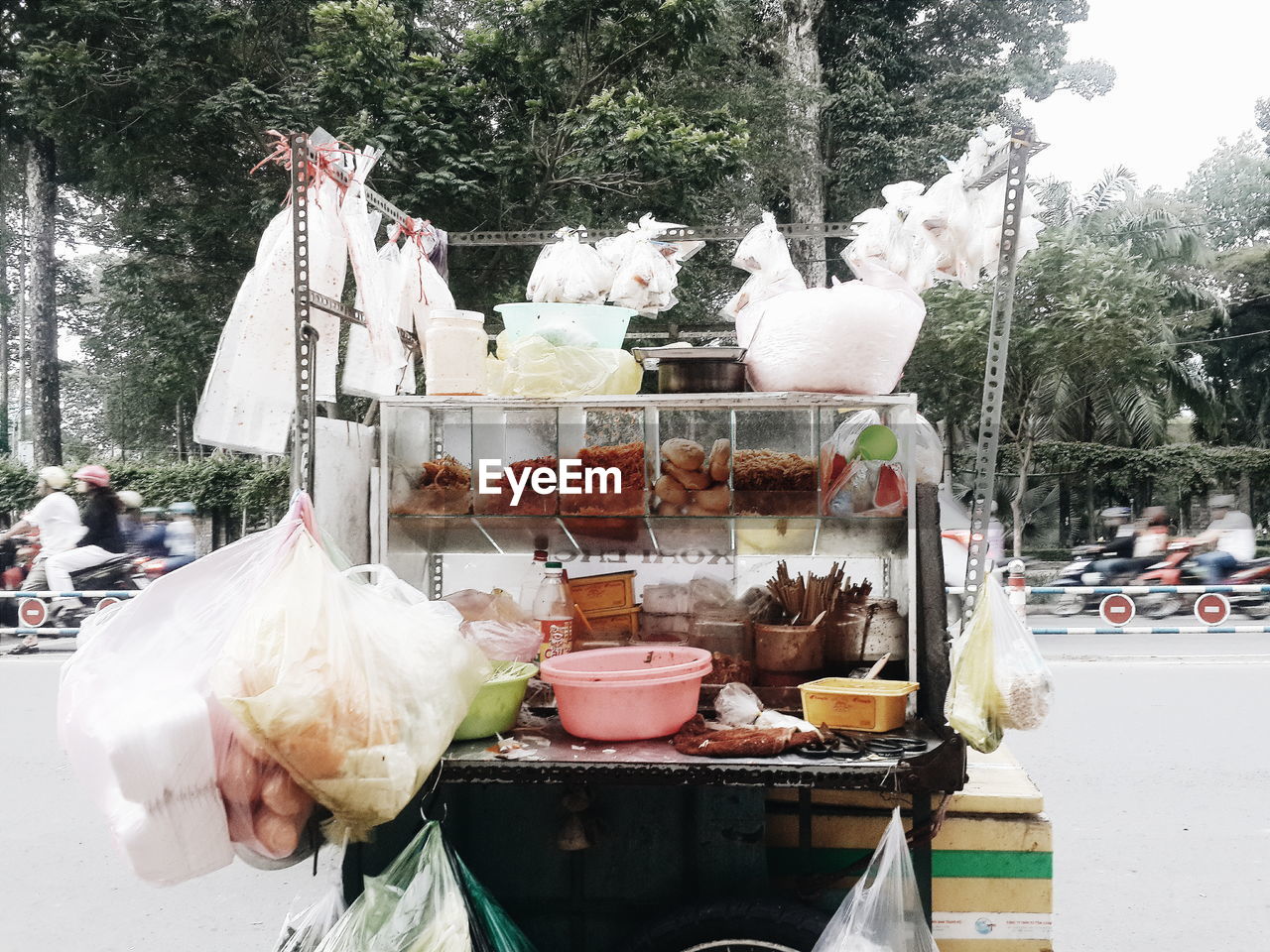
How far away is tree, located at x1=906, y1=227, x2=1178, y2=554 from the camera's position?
11656 millimetres

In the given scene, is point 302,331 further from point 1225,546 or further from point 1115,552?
point 1225,546

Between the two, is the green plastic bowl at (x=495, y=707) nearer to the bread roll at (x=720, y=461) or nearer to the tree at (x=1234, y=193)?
the bread roll at (x=720, y=461)

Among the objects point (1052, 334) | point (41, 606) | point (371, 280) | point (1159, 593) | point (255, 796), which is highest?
point (1052, 334)

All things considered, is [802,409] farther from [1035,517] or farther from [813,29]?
[1035,517]

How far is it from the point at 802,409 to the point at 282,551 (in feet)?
5.11

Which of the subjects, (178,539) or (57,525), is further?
(178,539)

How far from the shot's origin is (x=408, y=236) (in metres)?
3.07

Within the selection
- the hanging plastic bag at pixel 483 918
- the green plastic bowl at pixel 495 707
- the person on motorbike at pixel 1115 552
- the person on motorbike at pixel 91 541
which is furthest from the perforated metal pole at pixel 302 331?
the person on motorbike at pixel 1115 552

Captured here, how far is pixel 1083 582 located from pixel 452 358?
10328 millimetres

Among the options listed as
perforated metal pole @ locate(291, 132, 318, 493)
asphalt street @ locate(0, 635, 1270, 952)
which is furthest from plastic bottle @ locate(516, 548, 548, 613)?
asphalt street @ locate(0, 635, 1270, 952)

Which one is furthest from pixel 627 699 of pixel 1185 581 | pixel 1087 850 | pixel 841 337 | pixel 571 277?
pixel 1185 581

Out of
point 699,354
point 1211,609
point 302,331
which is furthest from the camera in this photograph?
point 1211,609

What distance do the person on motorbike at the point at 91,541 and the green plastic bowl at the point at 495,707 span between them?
27.0 feet

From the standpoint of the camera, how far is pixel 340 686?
5.74 feet
